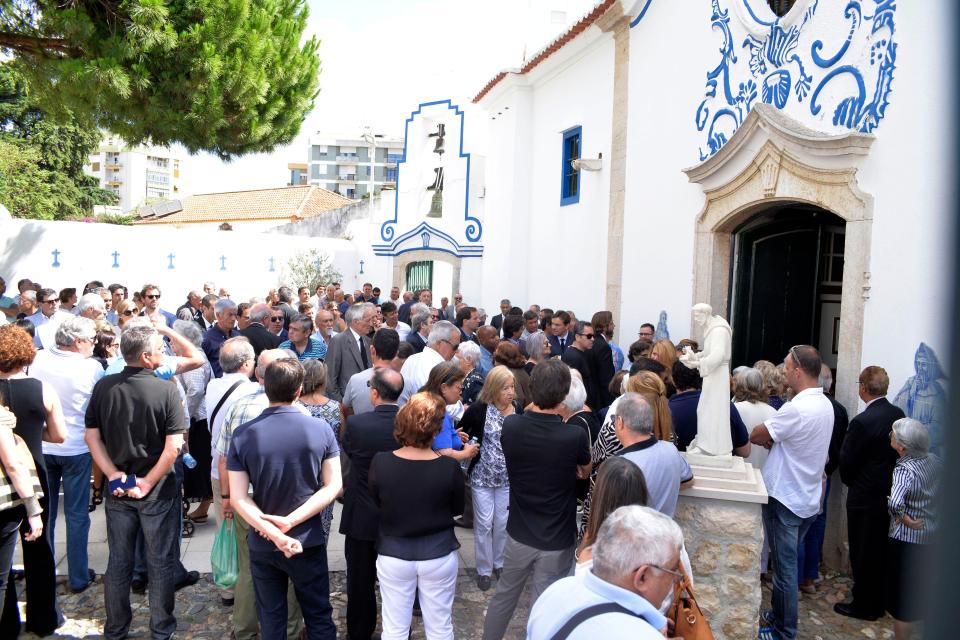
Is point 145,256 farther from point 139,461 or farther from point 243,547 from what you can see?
point 243,547

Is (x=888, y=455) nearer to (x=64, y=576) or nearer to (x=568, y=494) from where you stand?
(x=568, y=494)

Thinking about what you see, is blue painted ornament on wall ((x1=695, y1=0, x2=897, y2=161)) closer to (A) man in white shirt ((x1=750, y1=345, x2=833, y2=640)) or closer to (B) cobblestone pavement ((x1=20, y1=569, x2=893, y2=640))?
(A) man in white shirt ((x1=750, y1=345, x2=833, y2=640))

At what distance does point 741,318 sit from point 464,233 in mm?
9872

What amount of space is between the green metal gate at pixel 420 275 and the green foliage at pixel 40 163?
18.9 metres

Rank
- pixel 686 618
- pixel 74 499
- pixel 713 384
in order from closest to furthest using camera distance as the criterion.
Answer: pixel 686 618, pixel 713 384, pixel 74 499

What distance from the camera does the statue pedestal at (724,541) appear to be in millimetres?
4562

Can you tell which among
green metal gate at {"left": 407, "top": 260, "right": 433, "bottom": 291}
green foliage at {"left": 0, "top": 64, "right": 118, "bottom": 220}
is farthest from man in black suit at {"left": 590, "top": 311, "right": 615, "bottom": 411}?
green foliage at {"left": 0, "top": 64, "right": 118, "bottom": 220}

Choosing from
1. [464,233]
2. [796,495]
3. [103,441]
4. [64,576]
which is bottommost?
[64,576]

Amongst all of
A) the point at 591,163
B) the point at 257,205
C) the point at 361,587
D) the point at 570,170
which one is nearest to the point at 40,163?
the point at 257,205

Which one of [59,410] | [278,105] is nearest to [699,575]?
[59,410]

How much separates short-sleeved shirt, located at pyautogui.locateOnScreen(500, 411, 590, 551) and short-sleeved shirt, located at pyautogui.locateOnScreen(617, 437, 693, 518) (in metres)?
0.30

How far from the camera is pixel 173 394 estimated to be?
441 cm

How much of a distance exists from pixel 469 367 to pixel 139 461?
8.29 feet

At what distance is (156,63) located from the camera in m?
11.3
